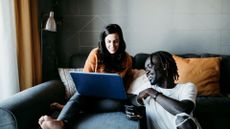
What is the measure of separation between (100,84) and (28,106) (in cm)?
47

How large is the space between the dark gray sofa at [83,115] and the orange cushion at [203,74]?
3.1 inches

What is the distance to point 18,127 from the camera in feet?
5.05

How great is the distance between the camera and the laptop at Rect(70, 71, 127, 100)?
1712 mm

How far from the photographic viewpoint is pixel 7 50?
77.8 inches

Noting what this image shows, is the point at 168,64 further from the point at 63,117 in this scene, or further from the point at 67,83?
the point at 67,83

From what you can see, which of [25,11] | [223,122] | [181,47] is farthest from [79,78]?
[181,47]

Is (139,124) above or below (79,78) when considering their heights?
below

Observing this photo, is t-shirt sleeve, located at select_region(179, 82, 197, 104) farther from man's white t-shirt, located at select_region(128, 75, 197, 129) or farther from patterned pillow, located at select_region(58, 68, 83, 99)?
patterned pillow, located at select_region(58, 68, 83, 99)

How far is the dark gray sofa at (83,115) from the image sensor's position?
5.10 feet

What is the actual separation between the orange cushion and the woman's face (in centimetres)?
61

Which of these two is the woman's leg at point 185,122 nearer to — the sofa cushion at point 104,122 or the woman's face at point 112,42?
the sofa cushion at point 104,122

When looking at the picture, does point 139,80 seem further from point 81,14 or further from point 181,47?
point 81,14

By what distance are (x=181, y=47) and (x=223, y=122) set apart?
3.34ft

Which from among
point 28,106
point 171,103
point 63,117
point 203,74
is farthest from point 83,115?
point 203,74
